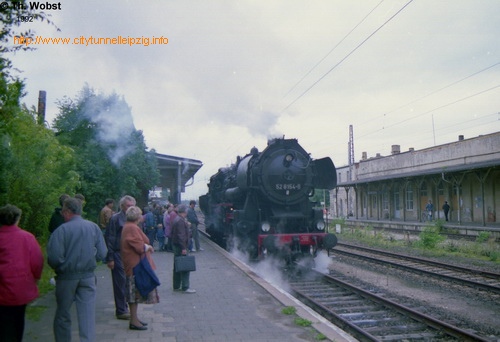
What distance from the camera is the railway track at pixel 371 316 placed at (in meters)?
A: 6.30

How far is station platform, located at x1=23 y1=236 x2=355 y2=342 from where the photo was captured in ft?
18.5

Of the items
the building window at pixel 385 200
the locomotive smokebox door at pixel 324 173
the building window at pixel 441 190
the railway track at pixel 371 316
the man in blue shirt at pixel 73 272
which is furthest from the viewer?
the building window at pixel 385 200

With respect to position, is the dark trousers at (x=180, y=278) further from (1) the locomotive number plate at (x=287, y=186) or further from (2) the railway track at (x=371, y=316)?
(1) the locomotive number plate at (x=287, y=186)

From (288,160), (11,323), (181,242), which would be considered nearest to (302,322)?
(181,242)

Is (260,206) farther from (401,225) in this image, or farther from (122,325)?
(401,225)

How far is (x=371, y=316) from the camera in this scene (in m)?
7.51

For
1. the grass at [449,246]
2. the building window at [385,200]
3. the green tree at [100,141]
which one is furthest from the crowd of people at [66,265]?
the building window at [385,200]

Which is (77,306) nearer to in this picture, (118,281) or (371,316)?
(118,281)

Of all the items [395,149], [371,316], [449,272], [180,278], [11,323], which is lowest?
[371,316]

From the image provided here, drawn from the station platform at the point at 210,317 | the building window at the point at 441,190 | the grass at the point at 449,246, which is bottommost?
the station platform at the point at 210,317

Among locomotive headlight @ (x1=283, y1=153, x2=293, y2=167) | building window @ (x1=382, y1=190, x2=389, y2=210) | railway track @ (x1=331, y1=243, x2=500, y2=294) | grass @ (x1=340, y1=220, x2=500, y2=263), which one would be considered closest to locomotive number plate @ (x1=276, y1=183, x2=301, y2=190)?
locomotive headlight @ (x1=283, y1=153, x2=293, y2=167)

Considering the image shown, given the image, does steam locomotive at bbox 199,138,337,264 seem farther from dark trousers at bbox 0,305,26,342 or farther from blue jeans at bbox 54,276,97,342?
dark trousers at bbox 0,305,26,342

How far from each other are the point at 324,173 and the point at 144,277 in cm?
726

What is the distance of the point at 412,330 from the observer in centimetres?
671
